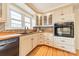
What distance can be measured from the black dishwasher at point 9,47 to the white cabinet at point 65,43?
202 cm

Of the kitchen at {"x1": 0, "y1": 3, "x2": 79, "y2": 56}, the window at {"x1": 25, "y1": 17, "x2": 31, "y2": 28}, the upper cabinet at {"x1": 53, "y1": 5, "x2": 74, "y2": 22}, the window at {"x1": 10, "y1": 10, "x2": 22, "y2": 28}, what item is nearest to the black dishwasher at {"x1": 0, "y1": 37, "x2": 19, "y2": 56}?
the kitchen at {"x1": 0, "y1": 3, "x2": 79, "y2": 56}

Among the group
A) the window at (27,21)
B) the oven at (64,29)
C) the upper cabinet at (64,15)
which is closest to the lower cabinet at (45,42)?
the oven at (64,29)

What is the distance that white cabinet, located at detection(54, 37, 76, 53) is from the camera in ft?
10.5

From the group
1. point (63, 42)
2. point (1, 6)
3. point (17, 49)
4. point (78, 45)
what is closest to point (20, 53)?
point (17, 49)

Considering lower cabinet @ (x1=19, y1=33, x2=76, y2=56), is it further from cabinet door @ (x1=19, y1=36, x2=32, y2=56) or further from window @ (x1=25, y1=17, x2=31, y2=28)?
window @ (x1=25, y1=17, x2=31, y2=28)

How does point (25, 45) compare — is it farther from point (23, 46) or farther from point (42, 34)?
point (42, 34)

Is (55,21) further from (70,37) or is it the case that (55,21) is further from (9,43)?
(9,43)

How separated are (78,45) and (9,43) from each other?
3.22 meters

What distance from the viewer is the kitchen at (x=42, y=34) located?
2258 millimetres

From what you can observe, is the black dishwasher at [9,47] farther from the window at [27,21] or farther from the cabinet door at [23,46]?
the window at [27,21]

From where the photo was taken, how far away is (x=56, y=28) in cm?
389

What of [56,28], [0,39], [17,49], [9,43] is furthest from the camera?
[56,28]

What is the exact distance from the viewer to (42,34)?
4.57 metres

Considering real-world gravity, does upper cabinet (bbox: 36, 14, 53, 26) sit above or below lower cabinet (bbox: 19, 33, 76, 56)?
above
